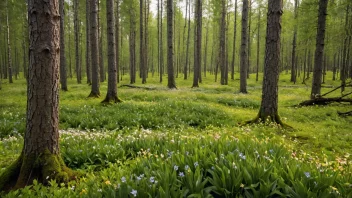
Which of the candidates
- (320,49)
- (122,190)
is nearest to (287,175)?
(122,190)

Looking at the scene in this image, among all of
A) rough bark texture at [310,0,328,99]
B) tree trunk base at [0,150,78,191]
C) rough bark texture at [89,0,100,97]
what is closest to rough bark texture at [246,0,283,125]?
tree trunk base at [0,150,78,191]

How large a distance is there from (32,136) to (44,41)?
5.23ft

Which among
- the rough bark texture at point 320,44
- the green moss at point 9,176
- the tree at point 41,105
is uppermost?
the rough bark texture at point 320,44

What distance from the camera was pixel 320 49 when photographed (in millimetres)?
13766

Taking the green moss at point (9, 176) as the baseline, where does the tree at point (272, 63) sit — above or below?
above

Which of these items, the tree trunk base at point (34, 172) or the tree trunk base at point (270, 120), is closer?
the tree trunk base at point (34, 172)

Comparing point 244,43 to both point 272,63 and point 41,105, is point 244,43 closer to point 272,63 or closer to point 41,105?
point 272,63

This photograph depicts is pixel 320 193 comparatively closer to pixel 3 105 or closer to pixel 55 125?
pixel 55 125

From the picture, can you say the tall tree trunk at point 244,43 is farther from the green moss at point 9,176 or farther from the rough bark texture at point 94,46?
the green moss at point 9,176

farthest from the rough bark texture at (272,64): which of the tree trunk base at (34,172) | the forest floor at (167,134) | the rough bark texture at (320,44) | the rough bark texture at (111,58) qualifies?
the rough bark texture at (111,58)

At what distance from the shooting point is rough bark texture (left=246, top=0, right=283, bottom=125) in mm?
8398

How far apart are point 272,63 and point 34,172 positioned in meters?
7.83

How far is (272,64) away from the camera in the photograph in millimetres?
8562

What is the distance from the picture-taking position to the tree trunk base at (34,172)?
3930 mm
